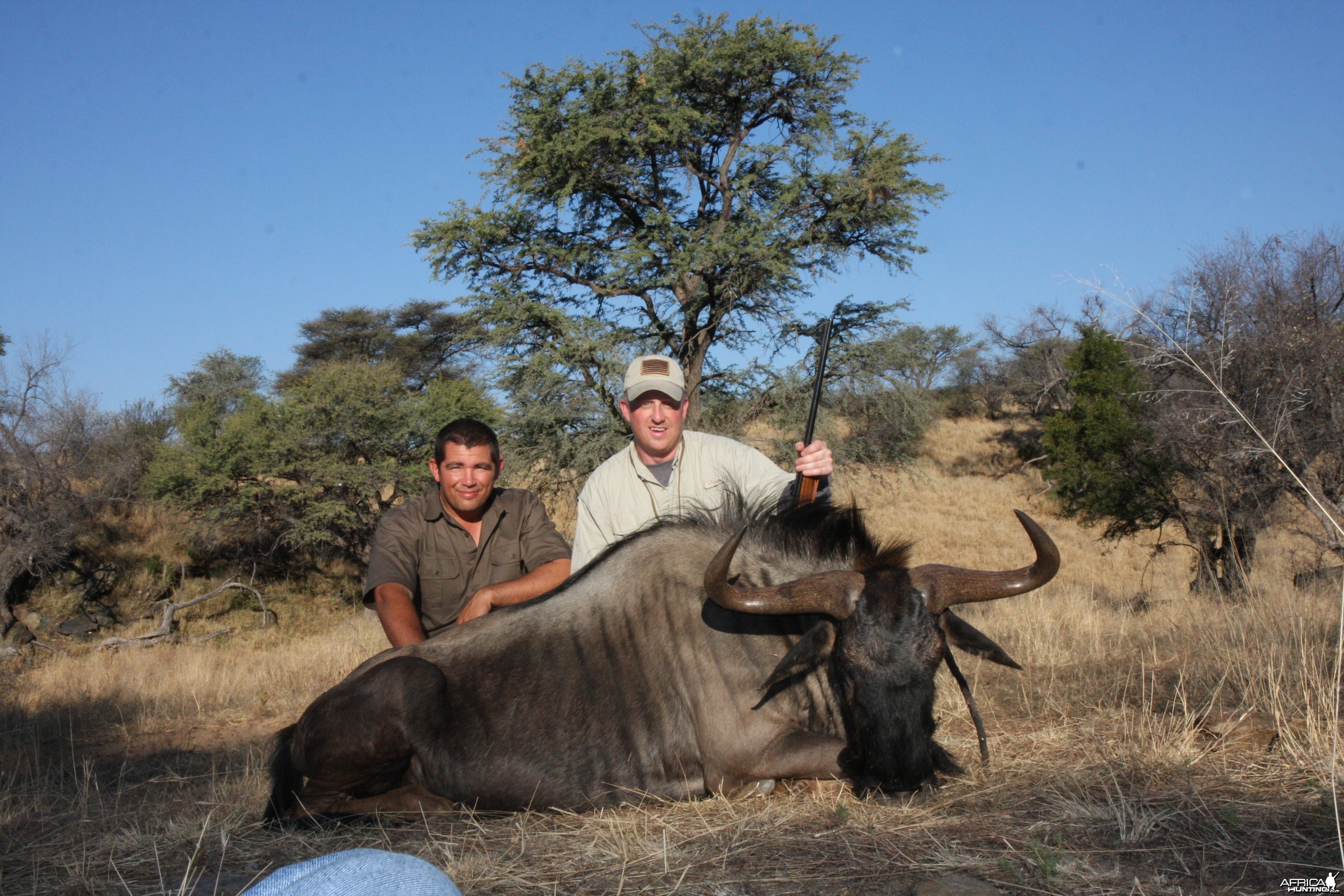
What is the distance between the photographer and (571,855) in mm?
3145

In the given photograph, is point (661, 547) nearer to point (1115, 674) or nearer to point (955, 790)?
point (955, 790)

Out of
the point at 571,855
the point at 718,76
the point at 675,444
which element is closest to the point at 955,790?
the point at 571,855

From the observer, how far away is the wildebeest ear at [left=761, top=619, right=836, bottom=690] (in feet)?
12.0

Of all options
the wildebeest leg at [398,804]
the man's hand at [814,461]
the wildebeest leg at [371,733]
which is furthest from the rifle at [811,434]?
the wildebeest leg at [398,804]

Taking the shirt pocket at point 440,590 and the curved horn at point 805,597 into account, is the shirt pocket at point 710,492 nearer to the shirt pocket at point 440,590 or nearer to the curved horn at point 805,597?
the curved horn at point 805,597

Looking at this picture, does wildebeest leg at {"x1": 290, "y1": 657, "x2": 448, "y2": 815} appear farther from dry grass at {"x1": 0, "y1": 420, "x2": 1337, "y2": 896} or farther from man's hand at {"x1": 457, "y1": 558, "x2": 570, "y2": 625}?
man's hand at {"x1": 457, "y1": 558, "x2": 570, "y2": 625}

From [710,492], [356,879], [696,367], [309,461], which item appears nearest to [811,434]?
[710,492]

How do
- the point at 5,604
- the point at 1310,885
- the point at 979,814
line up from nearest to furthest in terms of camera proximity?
the point at 1310,885, the point at 979,814, the point at 5,604

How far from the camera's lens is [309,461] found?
19.4 meters

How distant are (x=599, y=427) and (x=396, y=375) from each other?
24.2 feet

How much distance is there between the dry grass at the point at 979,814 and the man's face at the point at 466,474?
1.82 m

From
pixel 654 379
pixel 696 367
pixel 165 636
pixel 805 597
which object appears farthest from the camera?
pixel 696 367

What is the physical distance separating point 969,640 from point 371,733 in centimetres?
256

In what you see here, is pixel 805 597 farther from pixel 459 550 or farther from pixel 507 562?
pixel 459 550
